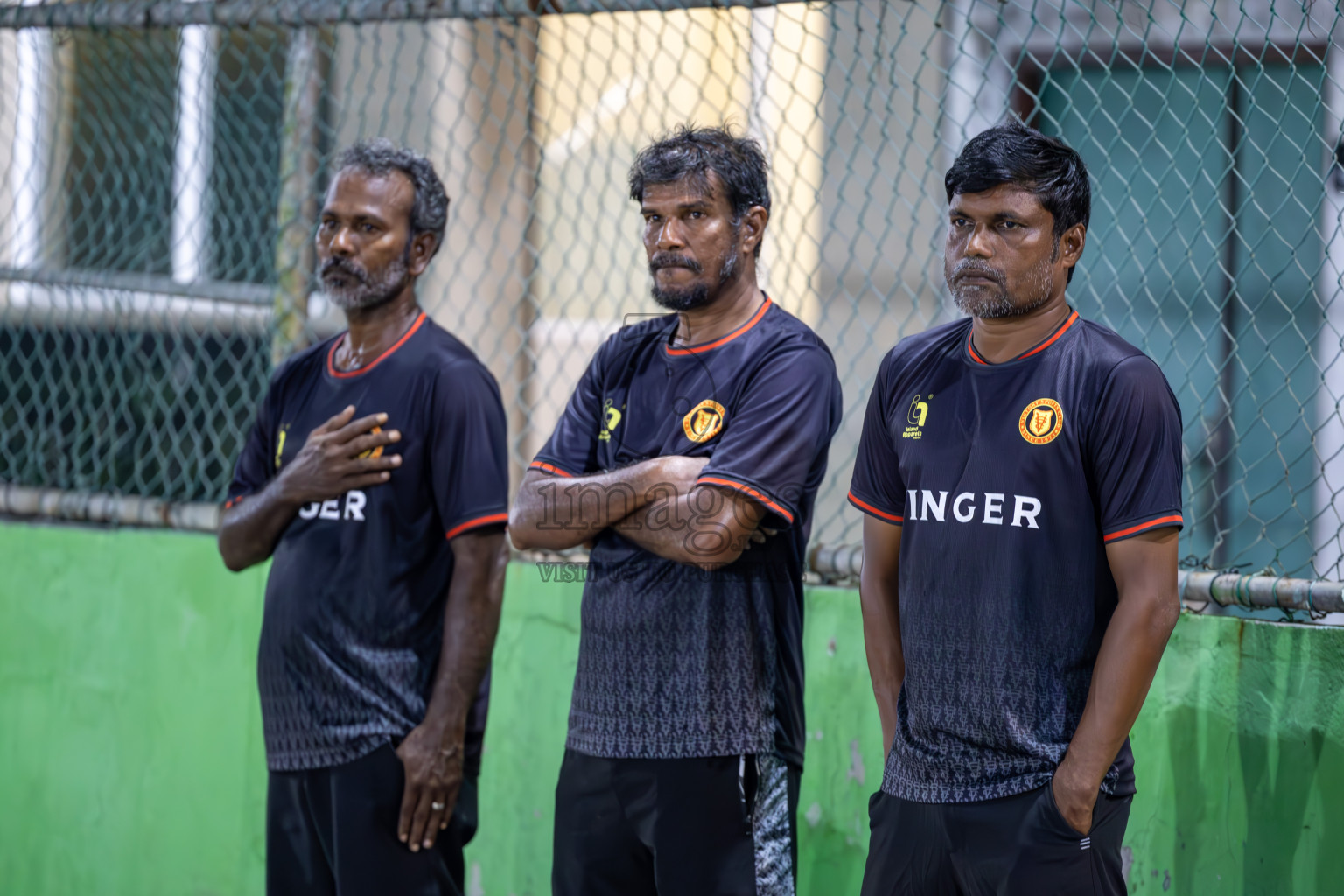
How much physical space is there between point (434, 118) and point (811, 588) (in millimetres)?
3033

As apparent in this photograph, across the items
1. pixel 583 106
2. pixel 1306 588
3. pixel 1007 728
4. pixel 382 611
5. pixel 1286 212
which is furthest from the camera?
pixel 583 106

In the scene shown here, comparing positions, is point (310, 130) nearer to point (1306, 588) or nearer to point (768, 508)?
point (768, 508)

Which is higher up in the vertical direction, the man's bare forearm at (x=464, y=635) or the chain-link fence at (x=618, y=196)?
the chain-link fence at (x=618, y=196)

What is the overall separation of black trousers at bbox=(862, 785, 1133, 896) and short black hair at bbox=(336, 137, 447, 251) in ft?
5.77

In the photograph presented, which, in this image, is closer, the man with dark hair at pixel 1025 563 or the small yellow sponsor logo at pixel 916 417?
the man with dark hair at pixel 1025 563

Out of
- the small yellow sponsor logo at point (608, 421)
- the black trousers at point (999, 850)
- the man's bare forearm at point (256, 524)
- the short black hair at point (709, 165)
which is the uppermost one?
the short black hair at point (709, 165)

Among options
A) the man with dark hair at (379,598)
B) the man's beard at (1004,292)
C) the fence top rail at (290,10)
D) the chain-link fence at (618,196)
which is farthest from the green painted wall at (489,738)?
the fence top rail at (290,10)

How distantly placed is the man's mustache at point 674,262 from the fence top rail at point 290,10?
0.92 meters

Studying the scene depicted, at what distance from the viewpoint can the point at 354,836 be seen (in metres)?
2.74

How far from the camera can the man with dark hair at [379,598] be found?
2754mm

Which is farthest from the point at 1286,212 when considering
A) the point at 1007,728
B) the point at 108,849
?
the point at 108,849

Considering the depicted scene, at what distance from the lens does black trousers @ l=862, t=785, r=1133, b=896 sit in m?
2.03

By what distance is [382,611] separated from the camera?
2.80 m

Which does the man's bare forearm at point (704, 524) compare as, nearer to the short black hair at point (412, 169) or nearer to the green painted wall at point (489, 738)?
the green painted wall at point (489, 738)
